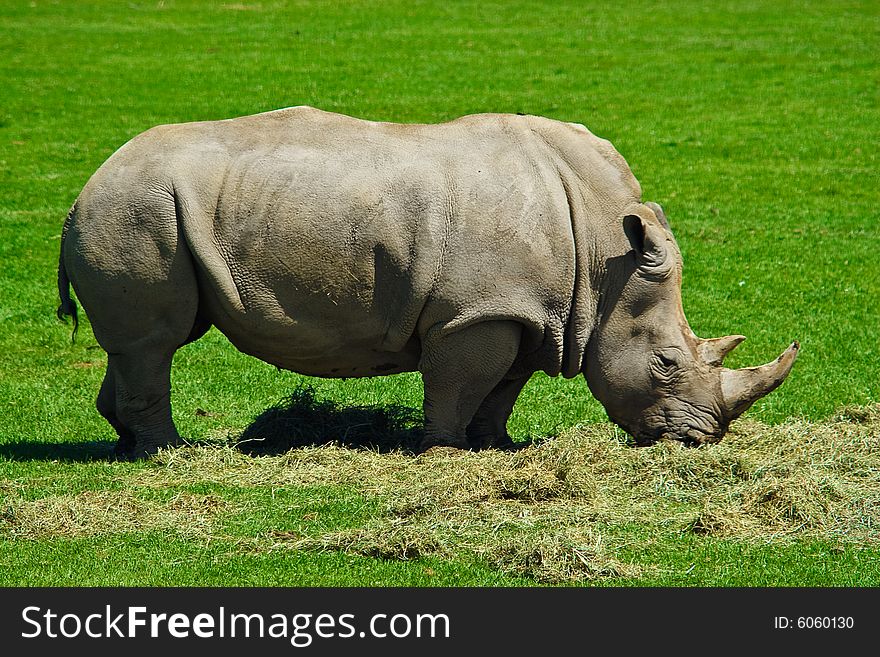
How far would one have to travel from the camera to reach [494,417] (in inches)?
404

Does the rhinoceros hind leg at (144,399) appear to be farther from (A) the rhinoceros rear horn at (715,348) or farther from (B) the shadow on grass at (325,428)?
(A) the rhinoceros rear horn at (715,348)

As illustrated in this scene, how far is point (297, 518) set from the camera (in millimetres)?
8414

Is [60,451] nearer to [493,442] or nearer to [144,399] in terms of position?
[144,399]

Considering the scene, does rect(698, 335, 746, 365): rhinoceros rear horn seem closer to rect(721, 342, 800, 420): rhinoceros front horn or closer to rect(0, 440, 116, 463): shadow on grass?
rect(721, 342, 800, 420): rhinoceros front horn

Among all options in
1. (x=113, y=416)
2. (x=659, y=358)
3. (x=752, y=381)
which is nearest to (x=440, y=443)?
(x=659, y=358)

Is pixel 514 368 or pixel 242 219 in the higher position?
pixel 242 219

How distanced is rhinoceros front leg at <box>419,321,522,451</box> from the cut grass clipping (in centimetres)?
19

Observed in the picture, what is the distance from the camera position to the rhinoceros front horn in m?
9.60

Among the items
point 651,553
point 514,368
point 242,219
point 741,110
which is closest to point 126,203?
point 242,219

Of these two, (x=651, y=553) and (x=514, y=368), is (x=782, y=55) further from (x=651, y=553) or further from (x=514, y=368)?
(x=651, y=553)

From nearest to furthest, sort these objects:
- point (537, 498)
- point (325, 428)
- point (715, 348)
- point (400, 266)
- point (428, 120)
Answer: point (537, 498) → point (400, 266) → point (715, 348) → point (325, 428) → point (428, 120)

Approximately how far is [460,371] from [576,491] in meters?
1.26

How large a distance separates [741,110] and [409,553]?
18.6 metres

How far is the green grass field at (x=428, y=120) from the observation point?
789 centimetres
